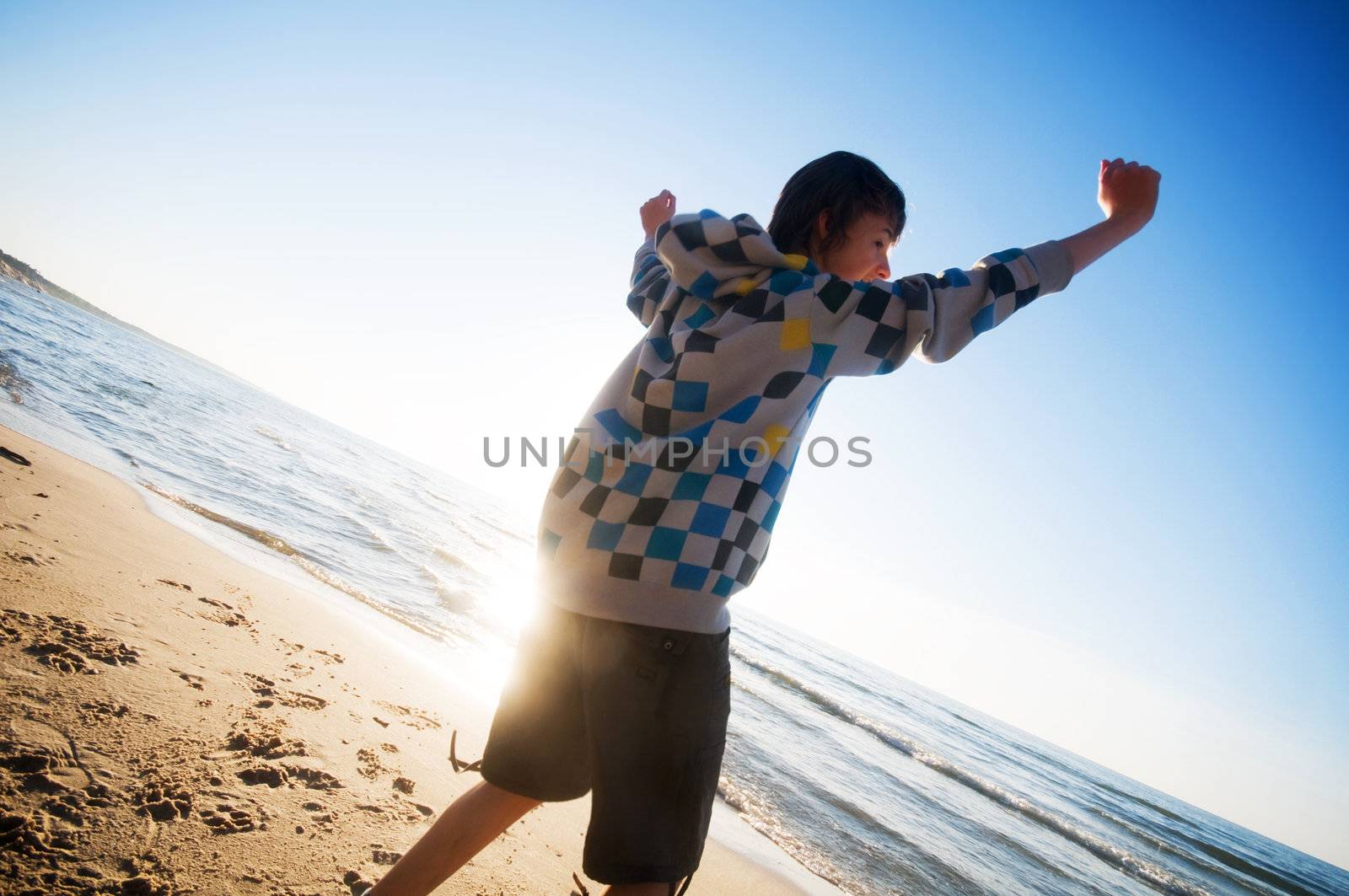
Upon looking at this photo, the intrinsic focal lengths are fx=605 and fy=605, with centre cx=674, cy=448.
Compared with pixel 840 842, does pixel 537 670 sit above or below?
above

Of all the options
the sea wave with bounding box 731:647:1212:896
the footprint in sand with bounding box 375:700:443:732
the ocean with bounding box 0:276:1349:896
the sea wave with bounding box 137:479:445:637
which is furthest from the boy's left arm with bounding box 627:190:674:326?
the sea wave with bounding box 731:647:1212:896

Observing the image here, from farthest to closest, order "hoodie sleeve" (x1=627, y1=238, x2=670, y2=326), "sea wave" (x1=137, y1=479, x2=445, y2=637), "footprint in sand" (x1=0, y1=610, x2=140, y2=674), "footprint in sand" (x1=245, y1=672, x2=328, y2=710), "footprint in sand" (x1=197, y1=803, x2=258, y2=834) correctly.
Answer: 1. "sea wave" (x1=137, y1=479, x2=445, y2=637)
2. "footprint in sand" (x1=245, y1=672, x2=328, y2=710)
3. "footprint in sand" (x1=0, y1=610, x2=140, y2=674)
4. "footprint in sand" (x1=197, y1=803, x2=258, y2=834)
5. "hoodie sleeve" (x1=627, y1=238, x2=670, y2=326)

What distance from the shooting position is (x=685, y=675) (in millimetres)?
1082

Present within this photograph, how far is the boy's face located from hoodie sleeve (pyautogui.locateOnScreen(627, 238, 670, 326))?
1.27ft

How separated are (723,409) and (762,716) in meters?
9.34

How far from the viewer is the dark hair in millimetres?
1404

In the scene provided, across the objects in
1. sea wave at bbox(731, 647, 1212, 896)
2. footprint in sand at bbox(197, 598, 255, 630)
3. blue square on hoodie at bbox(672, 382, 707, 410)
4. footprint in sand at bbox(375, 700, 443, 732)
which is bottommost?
sea wave at bbox(731, 647, 1212, 896)

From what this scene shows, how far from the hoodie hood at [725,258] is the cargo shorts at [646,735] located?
67cm

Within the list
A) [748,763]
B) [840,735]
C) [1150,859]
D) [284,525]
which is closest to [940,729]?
[1150,859]

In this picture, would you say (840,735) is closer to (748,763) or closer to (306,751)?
(748,763)

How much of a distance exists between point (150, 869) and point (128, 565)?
2.93 m

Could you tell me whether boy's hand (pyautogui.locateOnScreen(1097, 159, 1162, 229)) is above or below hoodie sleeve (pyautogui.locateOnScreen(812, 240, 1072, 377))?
above

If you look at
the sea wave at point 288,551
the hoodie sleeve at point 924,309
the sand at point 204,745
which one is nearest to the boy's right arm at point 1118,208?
the hoodie sleeve at point 924,309

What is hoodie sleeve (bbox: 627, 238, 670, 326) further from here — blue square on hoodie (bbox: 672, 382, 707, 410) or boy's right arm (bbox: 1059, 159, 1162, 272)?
boy's right arm (bbox: 1059, 159, 1162, 272)
